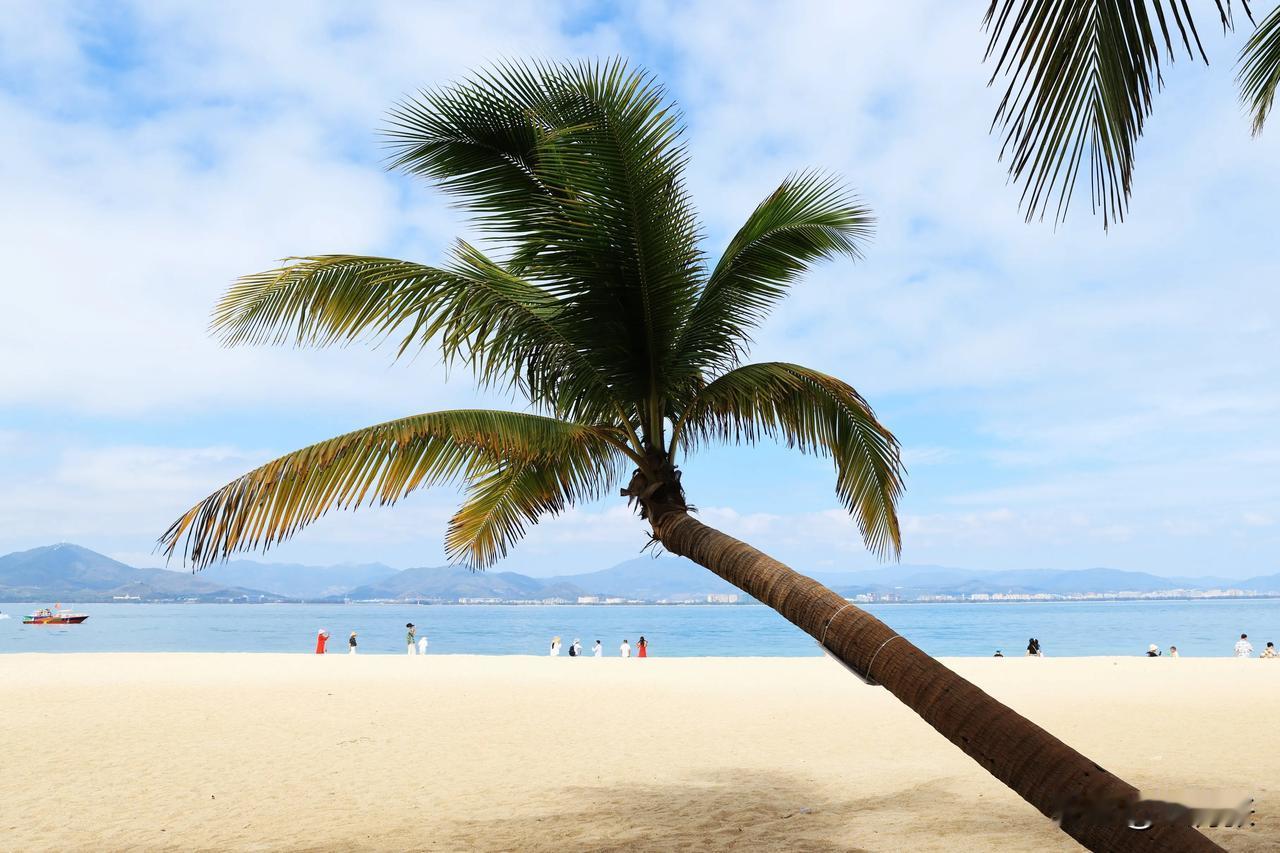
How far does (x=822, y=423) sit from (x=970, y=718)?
3.10 metres

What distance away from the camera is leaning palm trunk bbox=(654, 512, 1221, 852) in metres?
3.09

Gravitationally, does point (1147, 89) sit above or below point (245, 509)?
above

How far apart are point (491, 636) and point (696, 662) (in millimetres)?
69064

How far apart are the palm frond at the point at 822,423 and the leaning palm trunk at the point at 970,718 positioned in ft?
4.16

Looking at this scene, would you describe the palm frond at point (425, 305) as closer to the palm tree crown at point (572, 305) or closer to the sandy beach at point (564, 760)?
the palm tree crown at point (572, 305)

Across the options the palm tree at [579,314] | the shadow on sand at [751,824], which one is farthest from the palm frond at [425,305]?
the shadow on sand at [751,824]

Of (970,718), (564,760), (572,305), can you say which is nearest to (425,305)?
(572,305)

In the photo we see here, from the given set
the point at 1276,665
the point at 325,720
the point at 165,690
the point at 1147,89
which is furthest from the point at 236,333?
the point at 1276,665

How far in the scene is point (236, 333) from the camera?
19.1ft

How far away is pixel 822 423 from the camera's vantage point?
6.48 meters

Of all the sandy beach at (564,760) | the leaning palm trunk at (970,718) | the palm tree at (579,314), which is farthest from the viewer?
the sandy beach at (564,760)

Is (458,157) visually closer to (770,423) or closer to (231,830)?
(770,423)

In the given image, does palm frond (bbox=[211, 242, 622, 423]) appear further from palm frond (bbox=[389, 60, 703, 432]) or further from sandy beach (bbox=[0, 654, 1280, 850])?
sandy beach (bbox=[0, 654, 1280, 850])

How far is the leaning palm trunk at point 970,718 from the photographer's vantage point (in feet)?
10.1
